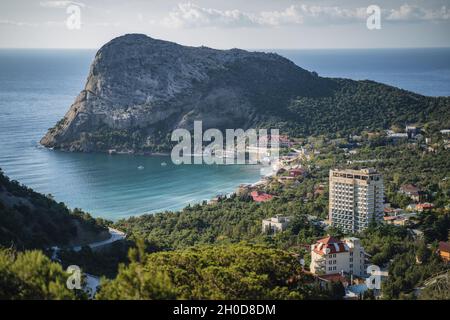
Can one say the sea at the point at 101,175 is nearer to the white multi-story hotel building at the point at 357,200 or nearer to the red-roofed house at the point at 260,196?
the red-roofed house at the point at 260,196

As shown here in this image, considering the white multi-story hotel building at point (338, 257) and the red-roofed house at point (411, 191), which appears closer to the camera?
the white multi-story hotel building at point (338, 257)

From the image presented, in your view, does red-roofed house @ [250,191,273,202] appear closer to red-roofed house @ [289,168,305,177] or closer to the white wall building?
red-roofed house @ [289,168,305,177]

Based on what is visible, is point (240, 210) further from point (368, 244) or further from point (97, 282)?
point (97, 282)

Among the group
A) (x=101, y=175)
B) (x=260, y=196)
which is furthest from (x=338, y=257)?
(x=101, y=175)

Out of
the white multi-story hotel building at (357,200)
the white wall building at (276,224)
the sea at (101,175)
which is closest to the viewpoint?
the white wall building at (276,224)

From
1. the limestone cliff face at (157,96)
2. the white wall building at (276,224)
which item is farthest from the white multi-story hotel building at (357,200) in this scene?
the limestone cliff face at (157,96)

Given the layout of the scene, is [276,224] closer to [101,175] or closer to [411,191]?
[411,191]
